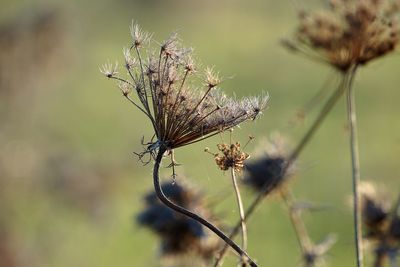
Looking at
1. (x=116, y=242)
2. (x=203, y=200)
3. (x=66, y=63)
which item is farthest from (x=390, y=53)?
(x=116, y=242)

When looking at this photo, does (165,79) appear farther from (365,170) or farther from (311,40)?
(365,170)

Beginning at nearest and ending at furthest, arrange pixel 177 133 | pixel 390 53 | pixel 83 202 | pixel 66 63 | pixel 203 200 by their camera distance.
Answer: pixel 177 133 < pixel 390 53 < pixel 203 200 < pixel 83 202 < pixel 66 63

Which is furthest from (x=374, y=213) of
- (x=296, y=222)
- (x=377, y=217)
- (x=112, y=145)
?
(x=112, y=145)

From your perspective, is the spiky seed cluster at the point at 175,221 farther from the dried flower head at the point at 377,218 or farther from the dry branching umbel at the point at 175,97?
the dry branching umbel at the point at 175,97

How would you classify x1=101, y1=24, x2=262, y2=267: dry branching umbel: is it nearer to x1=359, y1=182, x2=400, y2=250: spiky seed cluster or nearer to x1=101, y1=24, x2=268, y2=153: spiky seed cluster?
x1=101, y1=24, x2=268, y2=153: spiky seed cluster

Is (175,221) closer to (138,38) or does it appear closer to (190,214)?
(138,38)

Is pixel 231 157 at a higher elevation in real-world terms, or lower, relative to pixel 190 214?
higher
